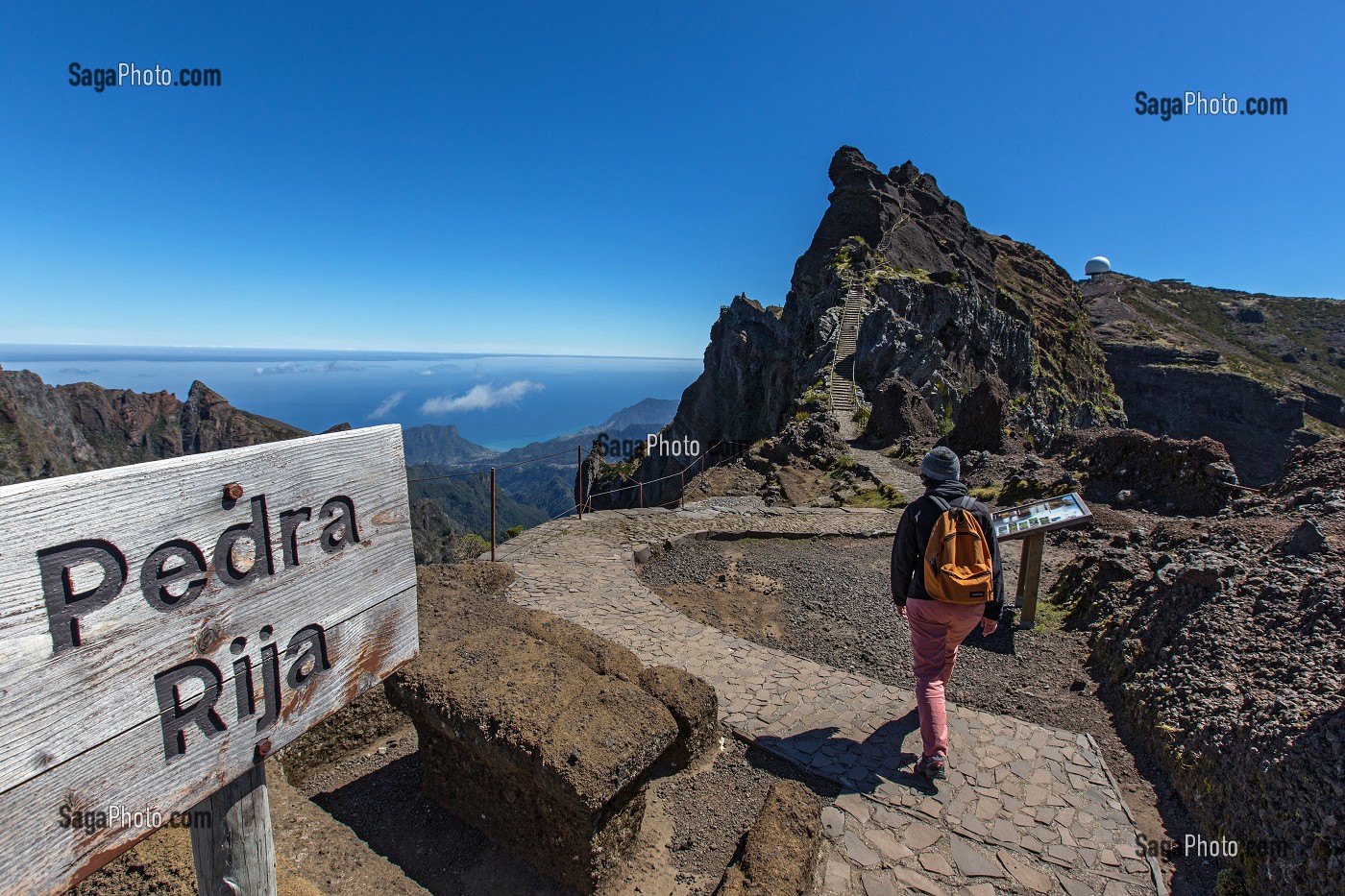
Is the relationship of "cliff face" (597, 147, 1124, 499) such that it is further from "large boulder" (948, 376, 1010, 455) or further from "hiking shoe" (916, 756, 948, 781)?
"hiking shoe" (916, 756, 948, 781)

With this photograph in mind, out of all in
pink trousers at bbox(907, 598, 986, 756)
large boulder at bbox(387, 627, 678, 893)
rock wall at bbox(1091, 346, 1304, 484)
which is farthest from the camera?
rock wall at bbox(1091, 346, 1304, 484)

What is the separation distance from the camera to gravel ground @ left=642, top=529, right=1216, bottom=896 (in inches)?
182

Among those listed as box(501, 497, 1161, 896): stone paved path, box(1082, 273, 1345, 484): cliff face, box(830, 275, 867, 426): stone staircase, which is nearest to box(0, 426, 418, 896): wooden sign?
box(501, 497, 1161, 896): stone paved path

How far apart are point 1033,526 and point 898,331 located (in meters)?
27.5

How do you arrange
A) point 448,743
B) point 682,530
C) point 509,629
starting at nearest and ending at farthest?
point 448,743 → point 509,629 → point 682,530

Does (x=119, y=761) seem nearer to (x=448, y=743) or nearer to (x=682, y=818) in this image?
(x=448, y=743)

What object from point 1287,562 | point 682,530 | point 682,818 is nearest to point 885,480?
point 682,530

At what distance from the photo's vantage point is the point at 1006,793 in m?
4.29

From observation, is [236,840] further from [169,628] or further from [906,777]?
[906,777]

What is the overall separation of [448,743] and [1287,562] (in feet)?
23.2

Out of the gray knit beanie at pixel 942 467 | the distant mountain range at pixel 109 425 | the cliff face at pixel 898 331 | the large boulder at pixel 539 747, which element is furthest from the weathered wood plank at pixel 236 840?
the distant mountain range at pixel 109 425

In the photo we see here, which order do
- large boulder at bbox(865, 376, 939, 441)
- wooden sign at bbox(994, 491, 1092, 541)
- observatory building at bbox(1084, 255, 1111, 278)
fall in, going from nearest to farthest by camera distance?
wooden sign at bbox(994, 491, 1092, 541)
large boulder at bbox(865, 376, 939, 441)
observatory building at bbox(1084, 255, 1111, 278)

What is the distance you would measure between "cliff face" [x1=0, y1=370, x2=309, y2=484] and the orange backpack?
68829mm

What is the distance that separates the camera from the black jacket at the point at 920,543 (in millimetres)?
4345
